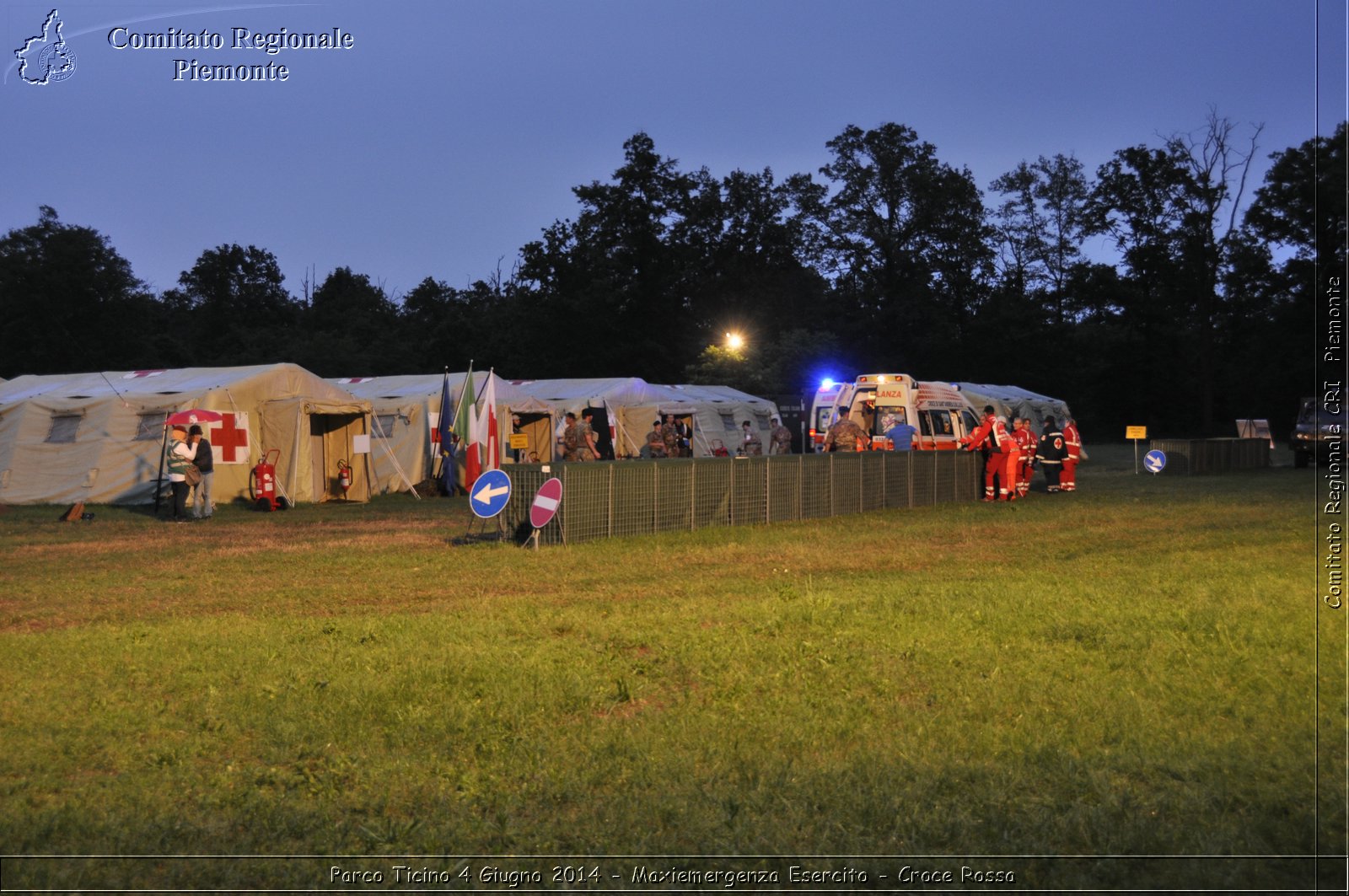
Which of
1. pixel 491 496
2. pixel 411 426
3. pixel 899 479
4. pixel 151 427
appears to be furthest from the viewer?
pixel 411 426

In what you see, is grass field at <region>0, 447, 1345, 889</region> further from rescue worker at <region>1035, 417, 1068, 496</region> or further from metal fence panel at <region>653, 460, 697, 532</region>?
rescue worker at <region>1035, 417, 1068, 496</region>

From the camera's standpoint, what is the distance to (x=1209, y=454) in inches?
1446

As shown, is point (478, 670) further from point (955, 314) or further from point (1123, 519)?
point (955, 314)

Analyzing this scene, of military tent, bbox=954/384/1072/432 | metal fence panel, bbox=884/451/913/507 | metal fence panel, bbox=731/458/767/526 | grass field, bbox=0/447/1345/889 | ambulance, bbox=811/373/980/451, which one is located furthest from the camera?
military tent, bbox=954/384/1072/432

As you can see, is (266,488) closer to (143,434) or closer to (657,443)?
(143,434)

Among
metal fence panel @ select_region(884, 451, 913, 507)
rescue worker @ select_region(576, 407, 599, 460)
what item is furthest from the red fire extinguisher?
metal fence panel @ select_region(884, 451, 913, 507)

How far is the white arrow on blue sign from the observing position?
1568 centimetres

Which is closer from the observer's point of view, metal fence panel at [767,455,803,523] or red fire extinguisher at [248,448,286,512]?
metal fence panel at [767,455,803,523]

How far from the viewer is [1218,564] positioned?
13.6m

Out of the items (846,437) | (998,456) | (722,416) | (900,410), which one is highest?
(722,416)

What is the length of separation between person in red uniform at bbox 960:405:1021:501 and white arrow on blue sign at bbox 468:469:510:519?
12642 millimetres

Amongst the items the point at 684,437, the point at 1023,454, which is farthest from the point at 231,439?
the point at 1023,454

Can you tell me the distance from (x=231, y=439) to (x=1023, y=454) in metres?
16.7

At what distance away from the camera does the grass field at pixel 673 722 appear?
17.4 feet
